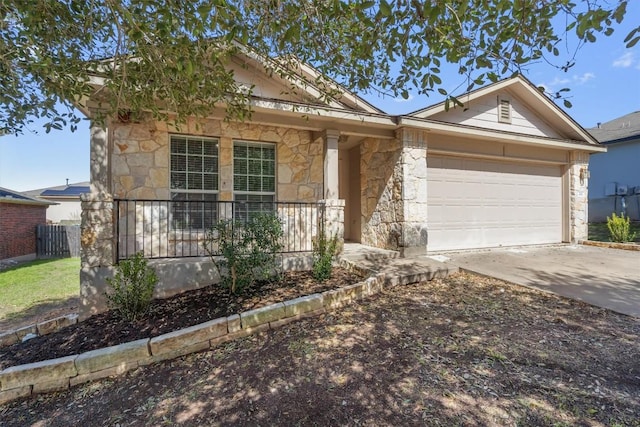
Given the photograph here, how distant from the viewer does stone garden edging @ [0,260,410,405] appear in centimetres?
290

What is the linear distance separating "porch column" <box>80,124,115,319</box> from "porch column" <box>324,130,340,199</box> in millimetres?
3504

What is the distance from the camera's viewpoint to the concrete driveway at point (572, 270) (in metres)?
4.22

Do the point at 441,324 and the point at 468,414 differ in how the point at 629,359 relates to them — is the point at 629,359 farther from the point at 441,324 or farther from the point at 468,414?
the point at 468,414

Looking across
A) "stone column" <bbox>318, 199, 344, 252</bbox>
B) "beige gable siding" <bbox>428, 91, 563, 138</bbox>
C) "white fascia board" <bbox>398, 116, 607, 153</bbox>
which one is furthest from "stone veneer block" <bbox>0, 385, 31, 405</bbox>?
"beige gable siding" <bbox>428, 91, 563, 138</bbox>

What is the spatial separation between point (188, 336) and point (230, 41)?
9.35ft

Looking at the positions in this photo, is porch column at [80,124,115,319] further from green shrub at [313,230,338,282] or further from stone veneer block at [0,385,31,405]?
green shrub at [313,230,338,282]

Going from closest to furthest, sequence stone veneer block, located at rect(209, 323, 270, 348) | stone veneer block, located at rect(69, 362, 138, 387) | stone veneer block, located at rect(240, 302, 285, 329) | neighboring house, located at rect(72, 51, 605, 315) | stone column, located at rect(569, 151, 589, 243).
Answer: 1. stone veneer block, located at rect(69, 362, 138, 387)
2. stone veneer block, located at rect(209, 323, 270, 348)
3. stone veneer block, located at rect(240, 302, 285, 329)
4. neighboring house, located at rect(72, 51, 605, 315)
5. stone column, located at rect(569, 151, 589, 243)

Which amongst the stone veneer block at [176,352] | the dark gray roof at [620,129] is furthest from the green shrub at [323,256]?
the dark gray roof at [620,129]

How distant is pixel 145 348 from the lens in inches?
123

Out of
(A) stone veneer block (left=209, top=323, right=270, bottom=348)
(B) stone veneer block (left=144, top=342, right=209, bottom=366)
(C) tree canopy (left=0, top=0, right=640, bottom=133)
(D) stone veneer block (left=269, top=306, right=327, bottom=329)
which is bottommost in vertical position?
(B) stone veneer block (left=144, top=342, right=209, bottom=366)

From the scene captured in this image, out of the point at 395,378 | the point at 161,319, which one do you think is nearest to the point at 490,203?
the point at 395,378

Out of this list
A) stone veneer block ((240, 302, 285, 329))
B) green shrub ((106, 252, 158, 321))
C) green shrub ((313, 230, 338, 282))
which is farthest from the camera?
green shrub ((313, 230, 338, 282))

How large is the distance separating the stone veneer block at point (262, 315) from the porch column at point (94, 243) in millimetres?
2387

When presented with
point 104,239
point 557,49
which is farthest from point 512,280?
point 104,239
